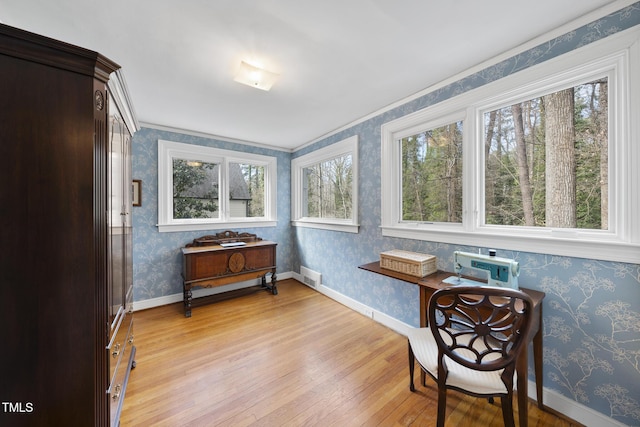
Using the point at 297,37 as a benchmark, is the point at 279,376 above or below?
below

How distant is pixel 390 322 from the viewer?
8.63 ft

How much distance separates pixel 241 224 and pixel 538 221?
3.59 m

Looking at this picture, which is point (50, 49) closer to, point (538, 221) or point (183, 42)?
point (183, 42)

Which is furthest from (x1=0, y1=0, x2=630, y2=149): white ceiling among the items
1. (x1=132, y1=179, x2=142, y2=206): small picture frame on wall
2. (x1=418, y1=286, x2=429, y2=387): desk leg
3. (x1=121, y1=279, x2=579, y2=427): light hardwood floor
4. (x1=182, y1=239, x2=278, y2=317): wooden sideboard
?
(x1=121, y1=279, x2=579, y2=427): light hardwood floor

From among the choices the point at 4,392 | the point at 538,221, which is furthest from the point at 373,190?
the point at 4,392

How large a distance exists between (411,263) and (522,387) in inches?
38.2

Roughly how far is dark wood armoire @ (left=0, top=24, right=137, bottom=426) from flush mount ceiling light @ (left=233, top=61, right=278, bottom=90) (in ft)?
3.46

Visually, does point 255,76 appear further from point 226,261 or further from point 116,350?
point 226,261

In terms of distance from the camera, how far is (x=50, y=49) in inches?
34.1

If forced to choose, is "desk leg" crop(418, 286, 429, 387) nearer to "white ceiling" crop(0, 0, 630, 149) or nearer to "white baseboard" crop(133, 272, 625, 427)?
"white baseboard" crop(133, 272, 625, 427)

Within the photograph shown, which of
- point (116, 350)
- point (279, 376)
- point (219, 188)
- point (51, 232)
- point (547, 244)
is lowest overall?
point (279, 376)

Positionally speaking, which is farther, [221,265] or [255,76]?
[221,265]

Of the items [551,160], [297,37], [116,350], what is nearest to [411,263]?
[551,160]

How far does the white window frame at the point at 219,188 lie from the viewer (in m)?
3.29
